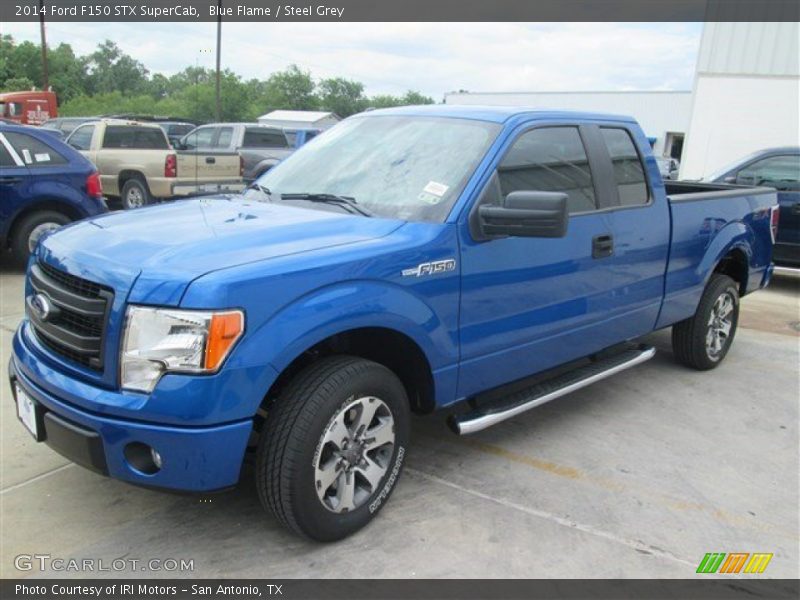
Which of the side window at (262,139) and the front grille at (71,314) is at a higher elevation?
the side window at (262,139)

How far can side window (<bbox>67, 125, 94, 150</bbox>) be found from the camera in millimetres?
13508

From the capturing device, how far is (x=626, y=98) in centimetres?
4484

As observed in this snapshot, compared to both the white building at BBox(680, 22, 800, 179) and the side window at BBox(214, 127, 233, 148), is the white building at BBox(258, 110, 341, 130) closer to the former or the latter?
the side window at BBox(214, 127, 233, 148)

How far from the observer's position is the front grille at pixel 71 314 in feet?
8.70

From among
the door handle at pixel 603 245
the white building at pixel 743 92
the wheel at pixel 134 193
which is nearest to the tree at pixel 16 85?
the wheel at pixel 134 193

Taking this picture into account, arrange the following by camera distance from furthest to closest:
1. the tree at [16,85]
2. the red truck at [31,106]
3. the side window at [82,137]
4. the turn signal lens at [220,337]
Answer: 1. the tree at [16,85]
2. the red truck at [31,106]
3. the side window at [82,137]
4. the turn signal lens at [220,337]

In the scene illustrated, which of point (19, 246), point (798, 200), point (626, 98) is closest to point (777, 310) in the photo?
point (798, 200)

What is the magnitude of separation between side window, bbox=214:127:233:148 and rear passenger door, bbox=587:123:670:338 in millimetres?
12670

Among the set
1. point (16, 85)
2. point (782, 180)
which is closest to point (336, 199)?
point (782, 180)

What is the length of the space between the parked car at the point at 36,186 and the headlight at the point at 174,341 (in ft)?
19.4

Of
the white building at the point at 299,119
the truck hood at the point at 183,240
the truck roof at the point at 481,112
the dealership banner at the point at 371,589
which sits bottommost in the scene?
the dealership banner at the point at 371,589

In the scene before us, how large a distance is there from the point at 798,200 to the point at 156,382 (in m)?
8.78

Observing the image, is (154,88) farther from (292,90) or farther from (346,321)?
(346,321)

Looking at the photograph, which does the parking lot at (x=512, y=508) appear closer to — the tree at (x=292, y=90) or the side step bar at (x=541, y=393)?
the side step bar at (x=541, y=393)
